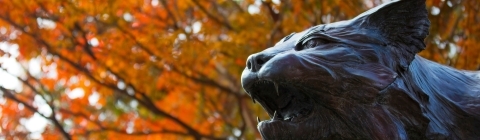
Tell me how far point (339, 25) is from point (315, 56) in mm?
202

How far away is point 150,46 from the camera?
20.8ft

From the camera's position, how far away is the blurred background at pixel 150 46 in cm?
579

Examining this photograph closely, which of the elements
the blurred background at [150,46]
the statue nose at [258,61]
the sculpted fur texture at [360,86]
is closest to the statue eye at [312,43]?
the sculpted fur texture at [360,86]

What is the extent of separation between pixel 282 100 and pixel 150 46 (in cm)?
430

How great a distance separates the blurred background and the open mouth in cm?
334

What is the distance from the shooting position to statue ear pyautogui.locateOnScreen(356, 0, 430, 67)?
2070 mm

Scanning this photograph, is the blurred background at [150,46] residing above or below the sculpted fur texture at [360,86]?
above

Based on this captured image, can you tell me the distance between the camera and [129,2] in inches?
245

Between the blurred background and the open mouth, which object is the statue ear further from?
the blurred background

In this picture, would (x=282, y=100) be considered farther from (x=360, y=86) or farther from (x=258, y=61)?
(x=360, y=86)

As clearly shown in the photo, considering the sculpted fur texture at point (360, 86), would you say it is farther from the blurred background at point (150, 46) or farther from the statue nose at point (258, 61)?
the blurred background at point (150, 46)

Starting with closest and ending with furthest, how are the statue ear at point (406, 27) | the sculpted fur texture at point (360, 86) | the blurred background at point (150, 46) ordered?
the sculpted fur texture at point (360, 86) → the statue ear at point (406, 27) → the blurred background at point (150, 46)

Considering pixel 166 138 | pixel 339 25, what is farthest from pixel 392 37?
pixel 166 138

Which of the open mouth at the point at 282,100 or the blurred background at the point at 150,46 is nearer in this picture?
the open mouth at the point at 282,100
